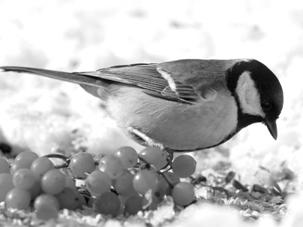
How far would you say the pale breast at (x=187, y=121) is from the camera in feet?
10.5

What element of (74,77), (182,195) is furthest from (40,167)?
(74,77)

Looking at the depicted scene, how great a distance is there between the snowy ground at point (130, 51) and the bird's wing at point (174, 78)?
552 millimetres

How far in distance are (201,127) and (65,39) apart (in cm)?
220

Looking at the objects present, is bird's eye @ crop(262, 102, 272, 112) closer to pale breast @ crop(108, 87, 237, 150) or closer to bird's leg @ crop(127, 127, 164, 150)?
pale breast @ crop(108, 87, 237, 150)

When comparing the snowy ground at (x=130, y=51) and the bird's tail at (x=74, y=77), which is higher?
the bird's tail at (x=74, y=77)

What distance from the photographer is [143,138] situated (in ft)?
11.1

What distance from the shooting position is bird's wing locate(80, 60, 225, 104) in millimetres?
3320

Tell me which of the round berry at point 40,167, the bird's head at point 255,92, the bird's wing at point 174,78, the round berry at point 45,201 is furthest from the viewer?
the bird's wing at point 174,78

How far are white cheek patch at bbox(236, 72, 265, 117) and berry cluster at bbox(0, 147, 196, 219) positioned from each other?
66 cm

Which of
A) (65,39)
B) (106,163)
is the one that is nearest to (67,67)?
(65,39)

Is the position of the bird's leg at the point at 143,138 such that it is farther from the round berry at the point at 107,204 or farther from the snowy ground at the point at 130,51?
the round berry at the point at 107,204

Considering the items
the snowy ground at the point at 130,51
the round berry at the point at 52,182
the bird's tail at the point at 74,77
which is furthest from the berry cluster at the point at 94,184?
the snowy ground at the point at 130,51

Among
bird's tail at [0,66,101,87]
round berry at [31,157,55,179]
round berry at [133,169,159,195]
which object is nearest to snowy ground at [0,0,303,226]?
bird's tail at [0,66,101,87]

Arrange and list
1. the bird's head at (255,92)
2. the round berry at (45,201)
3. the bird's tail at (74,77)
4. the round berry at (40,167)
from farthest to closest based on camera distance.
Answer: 1. the bird's tail at (74,77)
2. the bird's head at (255,92)
3. the round berry at (40,167)
4. the round berry at (45,201)
